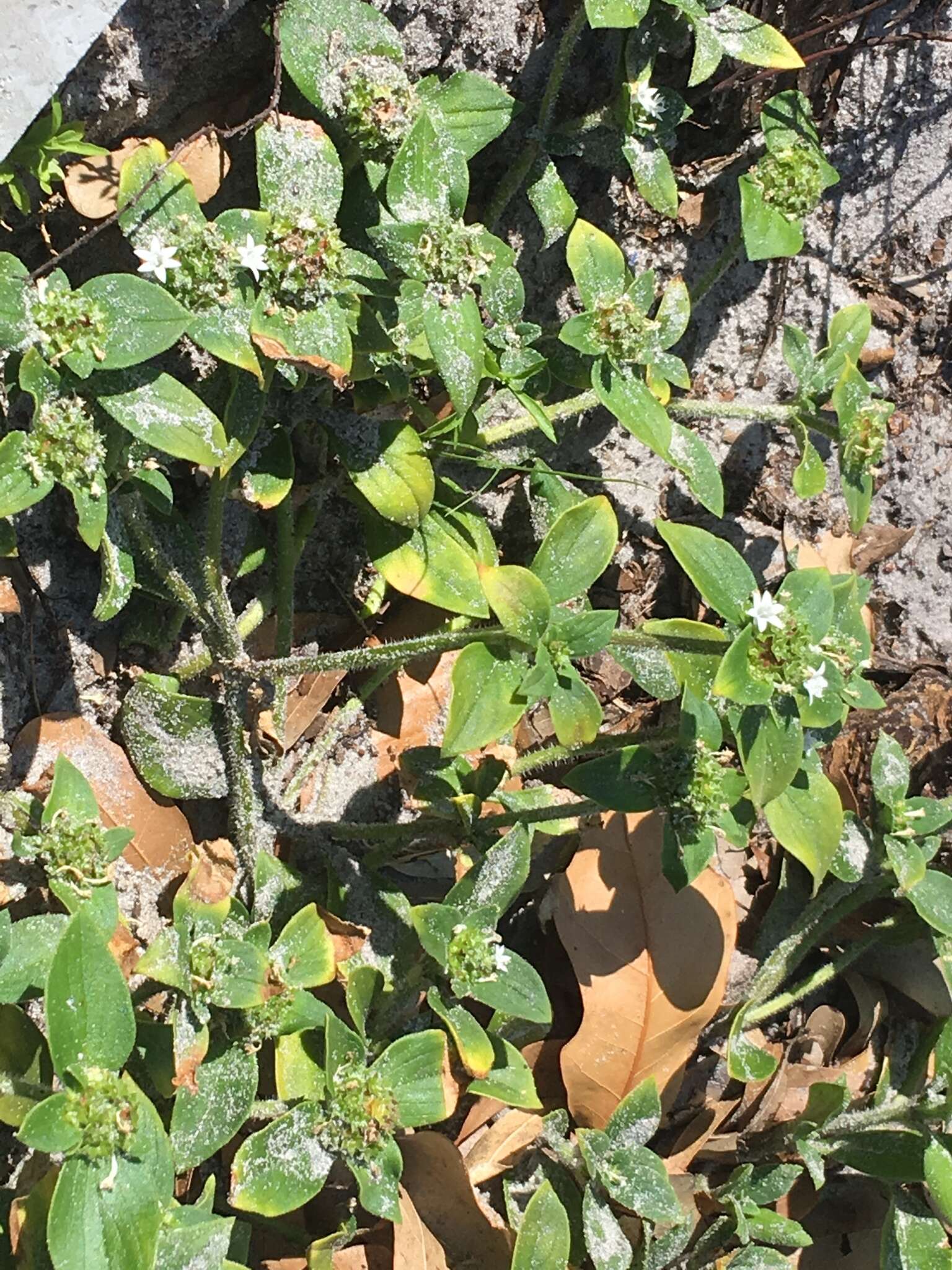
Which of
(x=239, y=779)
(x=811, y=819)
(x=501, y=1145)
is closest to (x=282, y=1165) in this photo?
(x=501, y=1145)

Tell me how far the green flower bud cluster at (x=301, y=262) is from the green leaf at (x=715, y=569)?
1020 mm

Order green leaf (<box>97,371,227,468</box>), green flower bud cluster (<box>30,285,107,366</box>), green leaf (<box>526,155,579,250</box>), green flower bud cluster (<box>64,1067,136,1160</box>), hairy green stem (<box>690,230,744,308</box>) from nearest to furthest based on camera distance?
1. green flower bud cluster (<box>64,1067,136,1160</box>)
2. green flower bud cluster (<box>30,285,107,366</box>)
3. green leaf (<box>97,371,227,468</box>)
4. green leaf (<box>526,155,579,250</box>)
5. hairy green stem (<box>690,230,744,308</box>)

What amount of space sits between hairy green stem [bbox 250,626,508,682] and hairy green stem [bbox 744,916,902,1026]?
1.65m

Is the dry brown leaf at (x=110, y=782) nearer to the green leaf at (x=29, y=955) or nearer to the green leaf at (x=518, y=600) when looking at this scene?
the green leaf at (x=29, y=955)

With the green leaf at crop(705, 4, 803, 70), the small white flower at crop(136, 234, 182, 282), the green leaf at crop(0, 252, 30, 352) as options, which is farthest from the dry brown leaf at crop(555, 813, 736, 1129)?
the green leaf at crop(705, 4, 803, 70)

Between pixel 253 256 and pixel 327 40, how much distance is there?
718 millimetres

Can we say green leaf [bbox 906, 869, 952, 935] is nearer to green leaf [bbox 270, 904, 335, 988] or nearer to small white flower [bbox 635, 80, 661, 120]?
green leaf [bbox 270, 904, 335, 988]

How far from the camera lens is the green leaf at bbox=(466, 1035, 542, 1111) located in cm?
315

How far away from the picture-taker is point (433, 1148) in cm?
337

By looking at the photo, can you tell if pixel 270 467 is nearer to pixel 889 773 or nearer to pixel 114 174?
pixel 114 174

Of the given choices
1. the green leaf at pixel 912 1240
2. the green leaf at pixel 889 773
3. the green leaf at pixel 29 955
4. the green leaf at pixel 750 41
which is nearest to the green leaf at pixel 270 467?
the green leaf at pixel 29 955

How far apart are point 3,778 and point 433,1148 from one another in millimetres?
1614

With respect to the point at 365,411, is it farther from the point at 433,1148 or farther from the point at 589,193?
the point at 433,1148

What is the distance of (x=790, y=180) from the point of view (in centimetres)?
345
